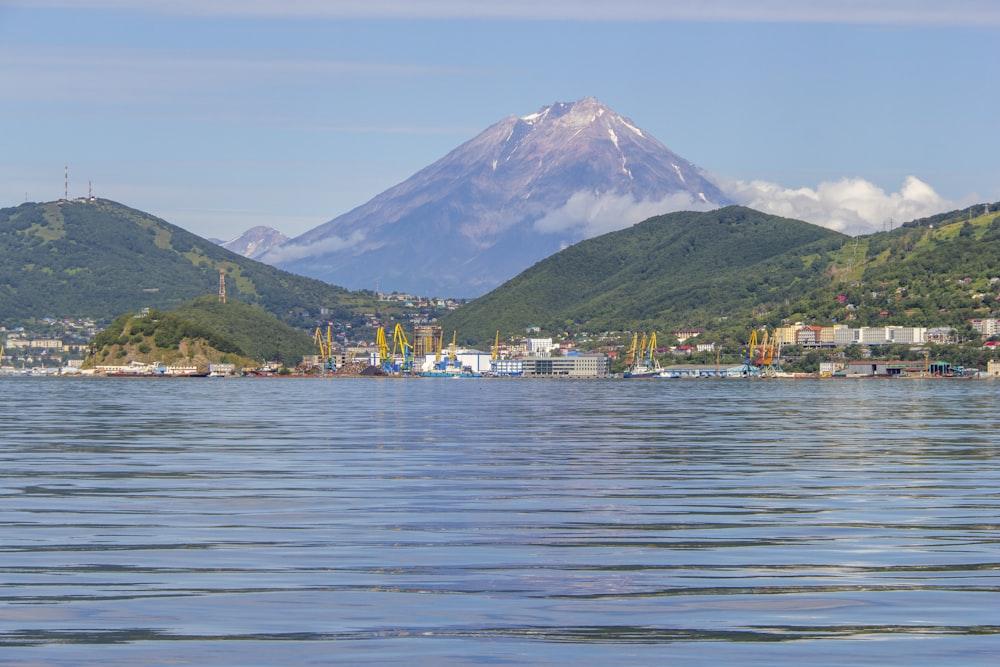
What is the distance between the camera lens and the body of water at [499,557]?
1653 cm

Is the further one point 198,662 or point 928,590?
point 928,590

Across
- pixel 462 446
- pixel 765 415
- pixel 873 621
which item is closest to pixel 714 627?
pixel 873 621

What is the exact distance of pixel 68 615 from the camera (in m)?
18.1

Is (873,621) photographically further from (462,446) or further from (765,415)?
(765,415)

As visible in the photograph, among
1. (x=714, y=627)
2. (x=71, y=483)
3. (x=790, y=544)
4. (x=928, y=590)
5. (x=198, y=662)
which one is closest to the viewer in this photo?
(x=198, y=662)

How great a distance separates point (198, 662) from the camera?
51.2 feet

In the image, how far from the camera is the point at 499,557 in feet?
74.7

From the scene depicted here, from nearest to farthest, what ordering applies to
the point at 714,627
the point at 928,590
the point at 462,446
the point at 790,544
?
the point at 714,627 < the point at 928,590 < the point at 790,544 < the point at 462,446

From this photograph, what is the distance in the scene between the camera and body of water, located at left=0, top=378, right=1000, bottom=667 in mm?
16531

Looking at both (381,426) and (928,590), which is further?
(381,426)

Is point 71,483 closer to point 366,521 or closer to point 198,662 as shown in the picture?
point 366,521

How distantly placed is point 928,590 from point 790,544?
15.3 feet

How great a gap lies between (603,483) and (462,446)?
16.8 m

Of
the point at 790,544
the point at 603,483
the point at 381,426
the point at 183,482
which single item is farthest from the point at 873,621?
the point at 381,426
